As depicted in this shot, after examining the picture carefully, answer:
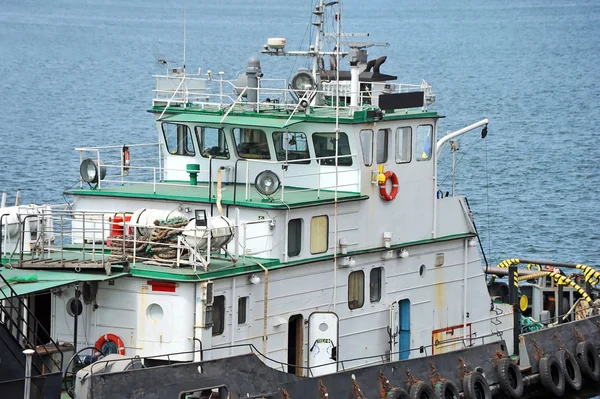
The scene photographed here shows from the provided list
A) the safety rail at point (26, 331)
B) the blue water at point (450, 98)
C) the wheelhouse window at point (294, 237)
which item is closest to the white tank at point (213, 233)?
the wheelhouse window at point (294, 237)

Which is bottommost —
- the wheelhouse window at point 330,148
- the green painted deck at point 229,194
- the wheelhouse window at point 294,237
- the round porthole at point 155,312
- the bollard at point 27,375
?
the bollard at point 27,375

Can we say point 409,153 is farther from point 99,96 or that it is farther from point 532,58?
point 532,58

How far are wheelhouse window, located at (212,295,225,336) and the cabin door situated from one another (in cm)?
185

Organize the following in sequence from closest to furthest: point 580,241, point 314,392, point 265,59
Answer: point 314,392 → point 580,241 → point 265,59

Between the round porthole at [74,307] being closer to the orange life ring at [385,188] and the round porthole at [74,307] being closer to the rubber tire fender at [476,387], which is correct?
the orange life ring at [385,188]

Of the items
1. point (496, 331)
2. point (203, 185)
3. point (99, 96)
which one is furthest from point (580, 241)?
point (99, 96)

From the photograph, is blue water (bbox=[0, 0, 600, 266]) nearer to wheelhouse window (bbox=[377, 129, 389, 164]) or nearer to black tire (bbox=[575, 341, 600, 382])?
black tire (bbox=[575, 341, 600, 382])

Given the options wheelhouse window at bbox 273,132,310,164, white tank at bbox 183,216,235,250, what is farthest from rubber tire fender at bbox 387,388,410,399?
wheelhouse window at bbox 273,132,310,164

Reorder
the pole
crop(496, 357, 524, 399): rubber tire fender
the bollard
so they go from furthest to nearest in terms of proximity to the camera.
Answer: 1. the pole
2. crop(496, 357, 524, 399): rubber tire fender
3. the bollard

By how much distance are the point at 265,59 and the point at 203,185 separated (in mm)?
98711

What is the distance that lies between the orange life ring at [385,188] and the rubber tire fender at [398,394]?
12.2ft

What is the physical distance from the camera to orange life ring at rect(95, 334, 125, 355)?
72.5 ft

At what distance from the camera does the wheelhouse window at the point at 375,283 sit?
979 inches

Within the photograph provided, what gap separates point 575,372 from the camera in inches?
1060
